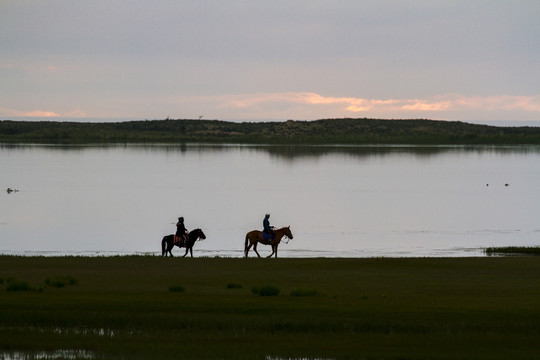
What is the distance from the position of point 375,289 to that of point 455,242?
22.7m

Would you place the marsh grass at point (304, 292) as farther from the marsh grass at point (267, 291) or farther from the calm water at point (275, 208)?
the calm water at point (275, 208)

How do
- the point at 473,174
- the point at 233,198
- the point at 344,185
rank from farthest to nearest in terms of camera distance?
the point at 473,174
the point at 344,185
the point at 233,198

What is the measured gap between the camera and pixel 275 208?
65375mm

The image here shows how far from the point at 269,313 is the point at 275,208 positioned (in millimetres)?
46601

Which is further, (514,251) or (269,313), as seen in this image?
(514,251)

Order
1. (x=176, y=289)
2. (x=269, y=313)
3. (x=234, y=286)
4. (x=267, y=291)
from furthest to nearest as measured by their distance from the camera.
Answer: (x=234, y=286) < (x=176, y=289) < (x=267, y=291) < (x=269, y=313)

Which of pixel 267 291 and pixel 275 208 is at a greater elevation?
pixel 267 291

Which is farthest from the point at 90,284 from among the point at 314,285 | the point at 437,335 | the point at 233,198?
the point at 233,198

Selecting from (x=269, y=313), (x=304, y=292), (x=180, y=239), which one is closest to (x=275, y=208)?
(x=180, y=239)

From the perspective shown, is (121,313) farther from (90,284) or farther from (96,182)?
(96,182)

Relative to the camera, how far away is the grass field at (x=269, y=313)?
15.3 m

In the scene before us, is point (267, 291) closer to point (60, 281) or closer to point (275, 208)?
point (60, 281)

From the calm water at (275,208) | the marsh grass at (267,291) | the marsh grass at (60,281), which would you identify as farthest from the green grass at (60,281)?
the calm water at (275,208)

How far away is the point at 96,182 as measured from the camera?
91.8m
